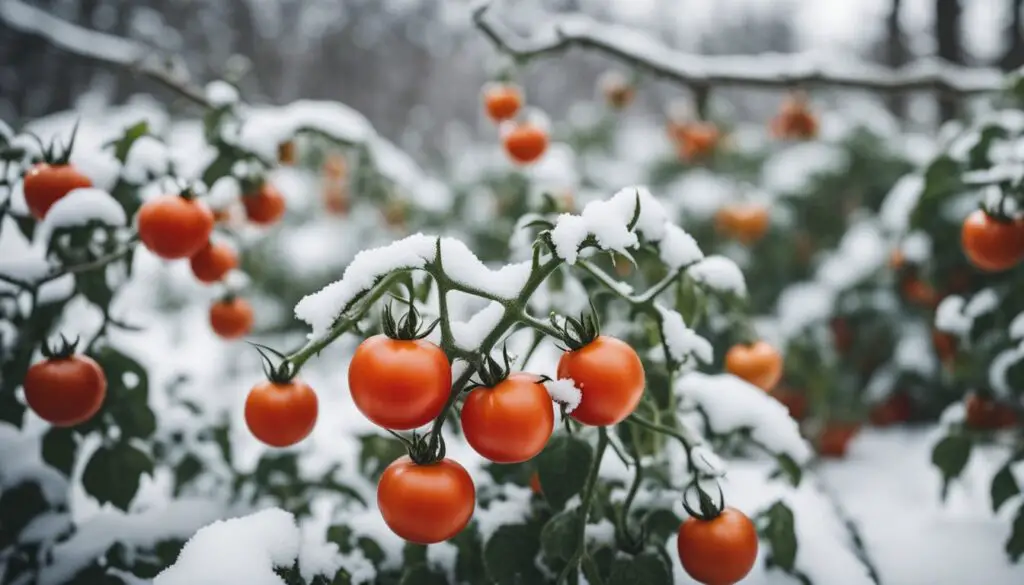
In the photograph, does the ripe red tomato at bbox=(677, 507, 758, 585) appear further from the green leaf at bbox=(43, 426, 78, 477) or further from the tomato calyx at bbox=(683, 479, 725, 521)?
the green leaf at bbox=(43, 426, 78, 477)

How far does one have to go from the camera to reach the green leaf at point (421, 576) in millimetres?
1085

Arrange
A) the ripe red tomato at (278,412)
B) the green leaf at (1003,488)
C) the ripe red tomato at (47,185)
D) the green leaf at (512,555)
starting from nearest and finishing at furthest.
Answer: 1. the ripe red tomato at (278,412)
2. the green leaf at (512,555)
3. the ripe red tomato at (47,185)
4. the green leaf at (1003,488)

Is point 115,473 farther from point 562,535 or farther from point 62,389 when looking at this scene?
point 562,535

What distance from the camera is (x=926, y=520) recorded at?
A: 1748 mm

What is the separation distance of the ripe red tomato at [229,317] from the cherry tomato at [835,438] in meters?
2.03

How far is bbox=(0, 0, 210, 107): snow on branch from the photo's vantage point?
1.66 m

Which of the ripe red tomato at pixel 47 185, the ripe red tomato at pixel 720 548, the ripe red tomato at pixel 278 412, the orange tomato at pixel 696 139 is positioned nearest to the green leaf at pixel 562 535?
the ripe red tomato at pixel 720 548

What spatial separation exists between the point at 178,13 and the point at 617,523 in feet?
20.0

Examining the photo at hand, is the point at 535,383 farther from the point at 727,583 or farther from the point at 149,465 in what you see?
the point at 149,465

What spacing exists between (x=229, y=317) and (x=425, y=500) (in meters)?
0.90

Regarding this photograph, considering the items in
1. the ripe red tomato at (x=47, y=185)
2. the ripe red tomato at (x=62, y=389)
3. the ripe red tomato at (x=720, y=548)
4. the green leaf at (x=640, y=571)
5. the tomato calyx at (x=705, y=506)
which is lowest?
the ripe red tomato at (x=62, y=389)

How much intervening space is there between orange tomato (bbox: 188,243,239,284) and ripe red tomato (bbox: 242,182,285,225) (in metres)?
0.21

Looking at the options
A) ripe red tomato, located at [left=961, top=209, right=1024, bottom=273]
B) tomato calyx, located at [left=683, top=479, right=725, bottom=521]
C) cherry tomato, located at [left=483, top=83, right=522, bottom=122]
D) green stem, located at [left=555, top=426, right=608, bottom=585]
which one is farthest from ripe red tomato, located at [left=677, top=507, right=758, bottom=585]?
cherry tomato, located at [left=483, top=83, right=522, bottom=122]

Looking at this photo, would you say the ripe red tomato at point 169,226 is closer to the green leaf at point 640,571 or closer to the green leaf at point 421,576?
the green leaf at point 421,576
